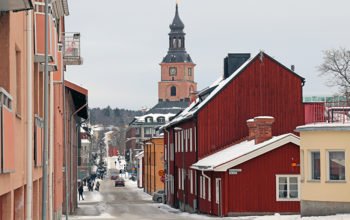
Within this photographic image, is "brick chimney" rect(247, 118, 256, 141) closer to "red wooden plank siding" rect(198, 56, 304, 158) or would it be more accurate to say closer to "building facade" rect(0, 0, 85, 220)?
"red wooden plank siding" rect(198, 56, 304, 158)

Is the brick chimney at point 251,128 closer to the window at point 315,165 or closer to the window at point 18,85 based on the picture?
the window at point 315,165

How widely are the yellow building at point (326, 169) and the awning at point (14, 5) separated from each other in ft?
71.7


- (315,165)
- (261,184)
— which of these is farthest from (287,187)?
(315,165)

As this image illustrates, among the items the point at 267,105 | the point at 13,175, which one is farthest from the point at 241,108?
the point at 13,175

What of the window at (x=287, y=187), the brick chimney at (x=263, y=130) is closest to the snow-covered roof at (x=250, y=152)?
the brick chimney at (x=263, y=130)

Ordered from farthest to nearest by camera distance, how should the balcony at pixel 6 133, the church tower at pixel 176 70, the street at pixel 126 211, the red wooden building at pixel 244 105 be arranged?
the church tower at pixel 176 70 < the red wooden building at pixel 244 105 < the street at pixel 126 211 < the balcony at pixel 6 133

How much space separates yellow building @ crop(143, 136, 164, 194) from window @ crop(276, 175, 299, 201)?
116 feet

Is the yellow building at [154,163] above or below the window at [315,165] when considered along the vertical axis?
below

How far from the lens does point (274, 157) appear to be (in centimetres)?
4100

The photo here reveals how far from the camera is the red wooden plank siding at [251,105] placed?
160 feet

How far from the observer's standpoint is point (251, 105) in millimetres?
49250

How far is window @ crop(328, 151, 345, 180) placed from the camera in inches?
1288

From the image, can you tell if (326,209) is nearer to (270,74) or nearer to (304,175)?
(304,175)

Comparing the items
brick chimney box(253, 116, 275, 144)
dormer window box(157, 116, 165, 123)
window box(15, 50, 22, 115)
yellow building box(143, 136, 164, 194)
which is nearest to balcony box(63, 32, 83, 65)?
brick chimney box(253, 116, 275, 144)
